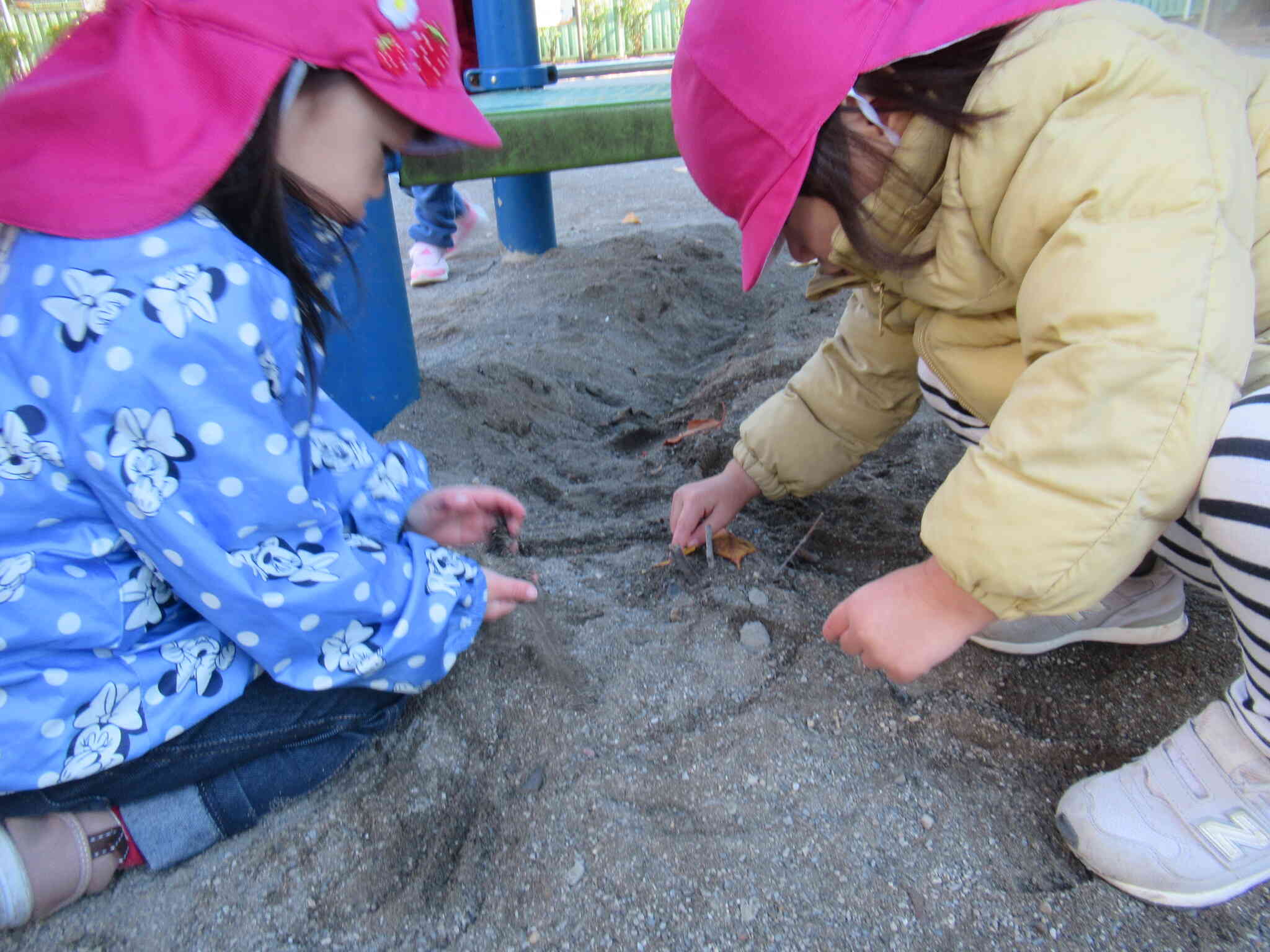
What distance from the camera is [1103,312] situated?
79 centimetres

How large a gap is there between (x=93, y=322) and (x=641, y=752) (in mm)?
724

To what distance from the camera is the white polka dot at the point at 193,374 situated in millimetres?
826

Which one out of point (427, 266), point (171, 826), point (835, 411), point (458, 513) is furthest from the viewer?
point (427, 266)

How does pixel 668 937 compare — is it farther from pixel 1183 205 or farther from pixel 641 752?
pixel 1183 205

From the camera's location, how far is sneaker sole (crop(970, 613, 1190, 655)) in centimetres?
118

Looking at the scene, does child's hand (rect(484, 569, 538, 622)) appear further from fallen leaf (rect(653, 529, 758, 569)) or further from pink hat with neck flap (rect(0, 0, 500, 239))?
pink hat with neck flap (rect(0, 0, 500, 239))

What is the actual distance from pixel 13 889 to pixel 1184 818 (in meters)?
1.17

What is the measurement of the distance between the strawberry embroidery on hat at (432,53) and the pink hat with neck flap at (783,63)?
0.83 feet

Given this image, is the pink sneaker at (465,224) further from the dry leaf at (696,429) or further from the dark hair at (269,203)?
the dark hair at (269,203)

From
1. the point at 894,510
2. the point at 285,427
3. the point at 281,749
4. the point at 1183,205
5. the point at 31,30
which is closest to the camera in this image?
the point at 1183,205

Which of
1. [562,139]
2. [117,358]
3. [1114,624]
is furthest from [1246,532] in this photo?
[562,139]

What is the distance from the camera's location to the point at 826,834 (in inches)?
37.7

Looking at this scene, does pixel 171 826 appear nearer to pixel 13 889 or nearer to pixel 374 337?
pixel 13 889

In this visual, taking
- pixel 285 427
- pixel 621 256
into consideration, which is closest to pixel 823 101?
pixel 285 427
